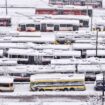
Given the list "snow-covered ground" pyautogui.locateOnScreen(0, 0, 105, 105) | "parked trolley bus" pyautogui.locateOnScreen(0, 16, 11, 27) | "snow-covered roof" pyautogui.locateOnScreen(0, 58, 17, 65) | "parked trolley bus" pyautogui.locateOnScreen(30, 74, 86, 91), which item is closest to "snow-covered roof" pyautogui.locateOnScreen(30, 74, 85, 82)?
"parked trolley bus" pyautogui.locateOnScreen(30, 74, 86, 91)

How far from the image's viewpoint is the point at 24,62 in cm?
1612

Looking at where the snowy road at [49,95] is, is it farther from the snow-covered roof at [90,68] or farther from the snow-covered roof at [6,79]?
the snow-covered roof at [90,68]

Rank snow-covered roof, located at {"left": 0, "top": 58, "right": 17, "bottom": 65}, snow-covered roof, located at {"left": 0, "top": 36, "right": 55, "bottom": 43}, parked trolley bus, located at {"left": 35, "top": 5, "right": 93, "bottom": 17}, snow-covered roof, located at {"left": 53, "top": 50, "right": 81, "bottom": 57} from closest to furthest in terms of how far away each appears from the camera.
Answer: snow-covered roof, located at {"left": 0, "top": 58, "right": 17, "bottom": 65}
snow-covered roof, located at {"left": 53, "top": 50, "right": 81, "bottom": 57}
snow-covered roof, located at {"left": 0, "top": 36, "right": 55, "bottom": 43}
parked trolley bus, located at {"left": 35, "top": 5, "right": 93, "bottom": 17}

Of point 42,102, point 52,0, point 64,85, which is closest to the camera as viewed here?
point 42,102

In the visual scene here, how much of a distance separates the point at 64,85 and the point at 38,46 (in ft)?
13.2

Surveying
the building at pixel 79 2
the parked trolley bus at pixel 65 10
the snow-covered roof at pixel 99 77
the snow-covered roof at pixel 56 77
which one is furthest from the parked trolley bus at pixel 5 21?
the snow-covered roof at pixel 99 77

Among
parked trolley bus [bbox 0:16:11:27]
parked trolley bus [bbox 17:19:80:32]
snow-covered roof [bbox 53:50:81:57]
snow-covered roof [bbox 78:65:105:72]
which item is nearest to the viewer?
snow-covered roof [bbox 78:65:105:72]

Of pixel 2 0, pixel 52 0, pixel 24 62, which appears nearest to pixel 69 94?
pixel 24 62

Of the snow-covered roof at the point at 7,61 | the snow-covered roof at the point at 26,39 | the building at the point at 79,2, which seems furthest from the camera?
the building at the point at 79,2

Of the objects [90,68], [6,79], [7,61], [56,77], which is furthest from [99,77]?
[7,61]

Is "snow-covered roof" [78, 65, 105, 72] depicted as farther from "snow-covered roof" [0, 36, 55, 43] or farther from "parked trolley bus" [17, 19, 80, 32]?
"parked trolley bus" [17, 19, 80, 32]

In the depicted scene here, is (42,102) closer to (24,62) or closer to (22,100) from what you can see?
(22,100)

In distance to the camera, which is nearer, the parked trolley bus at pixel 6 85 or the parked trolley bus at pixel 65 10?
the parked trolley bus at pixel 6 85

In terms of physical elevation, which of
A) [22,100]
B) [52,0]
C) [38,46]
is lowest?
[22,100]
